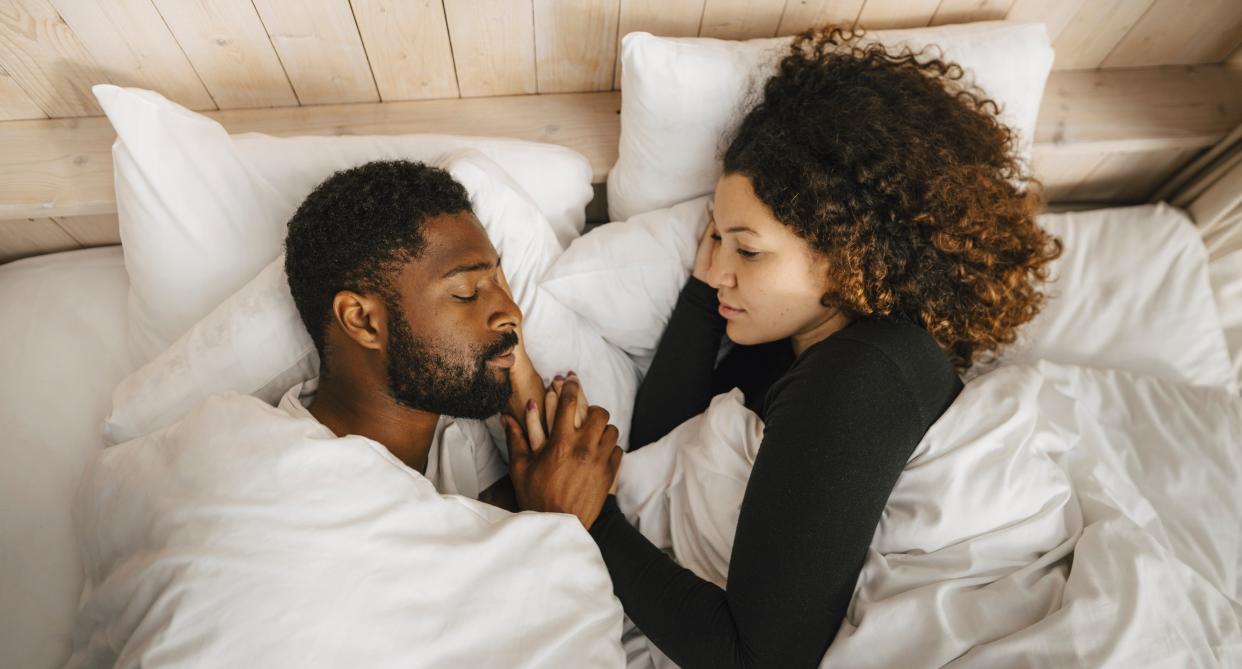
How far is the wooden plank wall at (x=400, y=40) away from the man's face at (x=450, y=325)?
502 mm

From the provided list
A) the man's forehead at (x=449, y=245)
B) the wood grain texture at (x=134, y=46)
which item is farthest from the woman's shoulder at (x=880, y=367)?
the wood grain texture at (x=134, y=46)

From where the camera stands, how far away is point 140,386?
1.22 metres

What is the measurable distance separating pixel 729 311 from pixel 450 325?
A: 525 mm

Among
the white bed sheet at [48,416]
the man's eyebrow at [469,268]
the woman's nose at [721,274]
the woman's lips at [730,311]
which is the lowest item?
the white bed sheet at [48,416]

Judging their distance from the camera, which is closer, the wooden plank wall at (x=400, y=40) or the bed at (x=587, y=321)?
the bed at (x=587, y=321)

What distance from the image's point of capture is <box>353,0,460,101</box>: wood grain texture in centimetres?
138

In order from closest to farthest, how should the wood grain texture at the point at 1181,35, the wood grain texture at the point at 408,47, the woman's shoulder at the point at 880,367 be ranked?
the woman's shoulder at the point at 880,367 → the wood grain texture at the point at 408,47 → the wood grain texture at the point at 1181,35

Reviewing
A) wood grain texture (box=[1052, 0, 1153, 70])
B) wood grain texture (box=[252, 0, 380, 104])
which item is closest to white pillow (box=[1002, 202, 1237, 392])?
wood grain texture (box=[1052, 0, 1153, 70])

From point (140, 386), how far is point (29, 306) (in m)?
0.48

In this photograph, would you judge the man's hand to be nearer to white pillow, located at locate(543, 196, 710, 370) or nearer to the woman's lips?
white pillow, located at locate(543, 196, 710, 370)

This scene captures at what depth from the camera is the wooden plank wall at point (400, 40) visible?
1.35 meters

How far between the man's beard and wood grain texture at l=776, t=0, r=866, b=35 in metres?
0.95

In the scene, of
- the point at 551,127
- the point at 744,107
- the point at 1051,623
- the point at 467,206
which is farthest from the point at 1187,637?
the point at 551,127

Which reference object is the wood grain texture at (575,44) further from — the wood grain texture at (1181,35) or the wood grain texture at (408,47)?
the wood grain texture at (1181,35)
